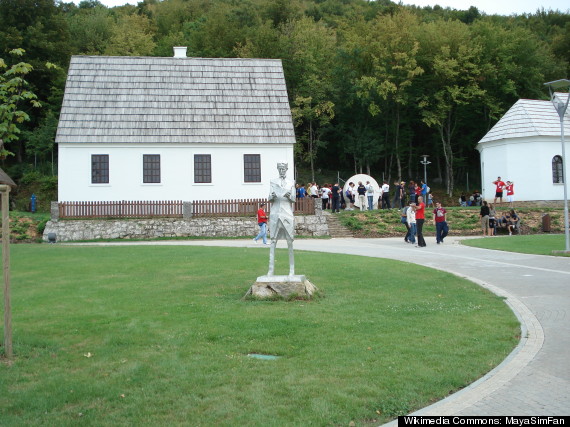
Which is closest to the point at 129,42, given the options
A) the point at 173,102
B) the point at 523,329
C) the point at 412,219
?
the point at 173,102

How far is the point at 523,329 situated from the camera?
376 inches

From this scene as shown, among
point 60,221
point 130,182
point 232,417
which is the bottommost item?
point 232,417

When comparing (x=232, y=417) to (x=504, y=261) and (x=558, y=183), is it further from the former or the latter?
(x=558, y=183)

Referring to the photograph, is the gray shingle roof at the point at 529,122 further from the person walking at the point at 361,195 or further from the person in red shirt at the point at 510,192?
the person walking at the point at 361,195

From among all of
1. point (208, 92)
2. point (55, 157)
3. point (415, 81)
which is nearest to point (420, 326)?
point (208, 92)

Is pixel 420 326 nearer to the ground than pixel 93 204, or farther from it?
nearer to the ground

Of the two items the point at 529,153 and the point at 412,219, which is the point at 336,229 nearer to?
the point at 412,219

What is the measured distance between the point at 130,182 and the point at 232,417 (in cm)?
3107

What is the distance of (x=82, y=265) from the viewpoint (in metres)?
17.7

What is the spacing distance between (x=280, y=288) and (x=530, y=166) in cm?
3371

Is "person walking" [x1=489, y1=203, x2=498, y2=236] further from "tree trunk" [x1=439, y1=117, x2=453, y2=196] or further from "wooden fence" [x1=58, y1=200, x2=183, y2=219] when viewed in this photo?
"tree trunk" [x1=439, y1=117, x2=453, y2=196]

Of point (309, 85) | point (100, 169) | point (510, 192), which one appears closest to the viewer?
point (100, 169)

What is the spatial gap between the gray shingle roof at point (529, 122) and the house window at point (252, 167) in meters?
17.9

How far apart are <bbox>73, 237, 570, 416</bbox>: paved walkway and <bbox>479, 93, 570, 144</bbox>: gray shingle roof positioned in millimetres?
20854
